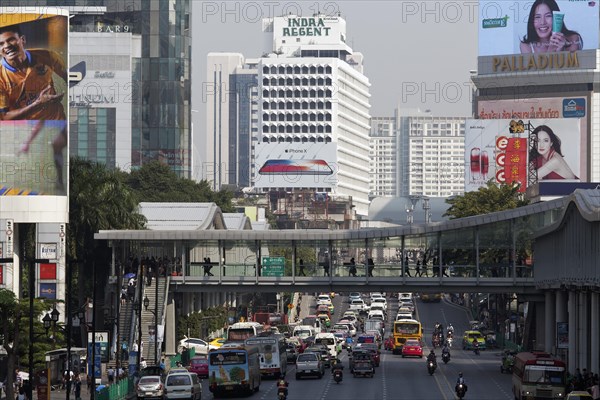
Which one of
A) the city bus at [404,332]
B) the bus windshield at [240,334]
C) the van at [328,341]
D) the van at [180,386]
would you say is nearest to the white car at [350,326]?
the city bus at [404,332]

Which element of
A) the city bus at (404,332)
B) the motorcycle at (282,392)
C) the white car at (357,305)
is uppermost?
the motorcycle at (282,392)

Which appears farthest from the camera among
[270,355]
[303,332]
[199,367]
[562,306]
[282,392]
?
[303,332]

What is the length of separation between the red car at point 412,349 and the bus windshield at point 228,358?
37956mm

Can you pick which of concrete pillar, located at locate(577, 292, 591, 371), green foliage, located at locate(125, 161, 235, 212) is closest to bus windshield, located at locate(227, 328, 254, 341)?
concrete pillar, located at locate(577, 292, 591, 371)

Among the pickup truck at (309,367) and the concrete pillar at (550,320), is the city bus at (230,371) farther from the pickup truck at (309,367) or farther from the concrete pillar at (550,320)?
the concrete pillar at (550,320)

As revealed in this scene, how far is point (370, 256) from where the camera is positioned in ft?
325

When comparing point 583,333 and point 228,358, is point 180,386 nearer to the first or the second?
point 228,358

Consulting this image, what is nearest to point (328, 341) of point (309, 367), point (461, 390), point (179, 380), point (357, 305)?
point (309, 367)

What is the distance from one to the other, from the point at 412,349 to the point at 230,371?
128ft

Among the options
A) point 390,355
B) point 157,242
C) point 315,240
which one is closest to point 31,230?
point 157,242

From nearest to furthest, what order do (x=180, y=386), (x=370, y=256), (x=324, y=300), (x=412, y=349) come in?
(x=180, y=386) → (x=370, y=256) → (x=412, y=349) → (x=324, y=300)

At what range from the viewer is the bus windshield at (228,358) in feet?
237

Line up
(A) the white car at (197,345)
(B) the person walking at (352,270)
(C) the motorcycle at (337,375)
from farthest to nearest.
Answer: (A) the white car at (197,345) < (B) the person walking at (352,270) < (C) the motorcycle at (337,375)

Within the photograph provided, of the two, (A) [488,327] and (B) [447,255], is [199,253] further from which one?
(A) [488,327]
